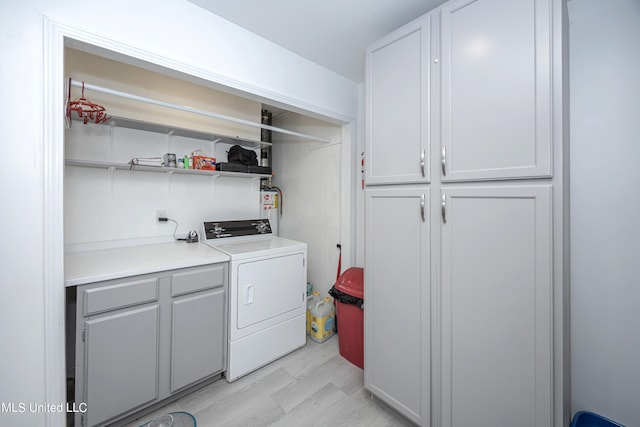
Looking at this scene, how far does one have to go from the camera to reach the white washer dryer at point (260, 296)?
2.01 meters

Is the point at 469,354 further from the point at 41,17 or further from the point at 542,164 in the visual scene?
the point at 41,17

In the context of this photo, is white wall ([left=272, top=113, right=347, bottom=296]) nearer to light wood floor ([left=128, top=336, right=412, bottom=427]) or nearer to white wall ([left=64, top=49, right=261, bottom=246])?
white wall ([left=64, top=49, right=261, bottom=246])

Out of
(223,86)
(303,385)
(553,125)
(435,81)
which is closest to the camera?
(553,125)

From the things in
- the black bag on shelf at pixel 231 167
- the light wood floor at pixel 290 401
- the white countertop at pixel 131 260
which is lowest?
the light wood floor at pixel 290 401

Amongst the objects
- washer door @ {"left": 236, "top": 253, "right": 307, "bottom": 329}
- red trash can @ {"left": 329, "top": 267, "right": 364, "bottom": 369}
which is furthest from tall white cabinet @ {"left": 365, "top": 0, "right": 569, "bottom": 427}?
washer door @ {"left": 236, "top": 253, "right": 307, "bottom": 329}

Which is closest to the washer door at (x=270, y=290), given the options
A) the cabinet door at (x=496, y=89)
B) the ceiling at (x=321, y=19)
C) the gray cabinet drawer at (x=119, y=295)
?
the gray cabinet drawer at (x=119, y=295)

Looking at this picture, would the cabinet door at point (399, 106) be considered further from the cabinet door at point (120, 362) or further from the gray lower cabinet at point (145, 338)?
the cabinet door at point (120, 362)

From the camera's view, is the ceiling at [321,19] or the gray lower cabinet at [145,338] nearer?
the gray lower cabinet at [145,338]

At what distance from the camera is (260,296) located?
7.03 feet

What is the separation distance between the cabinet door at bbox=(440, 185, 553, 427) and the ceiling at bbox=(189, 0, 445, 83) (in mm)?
1229

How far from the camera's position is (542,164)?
1106mm

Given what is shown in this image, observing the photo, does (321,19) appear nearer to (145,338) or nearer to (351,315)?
(351,315)

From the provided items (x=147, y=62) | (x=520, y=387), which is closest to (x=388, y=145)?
(x=520, y=387)

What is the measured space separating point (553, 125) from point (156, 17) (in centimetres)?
209
